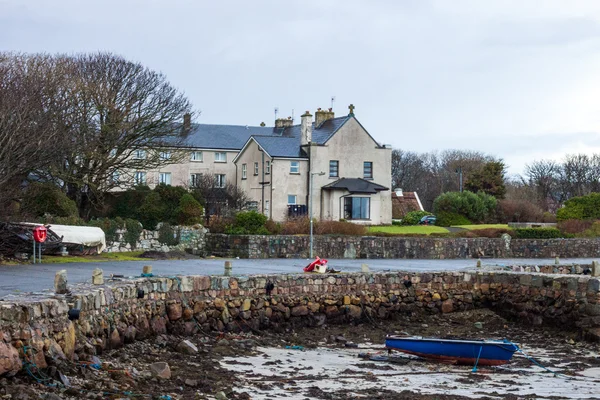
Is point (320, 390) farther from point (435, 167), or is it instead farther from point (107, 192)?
point (435, 167)

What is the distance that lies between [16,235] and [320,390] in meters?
20.8

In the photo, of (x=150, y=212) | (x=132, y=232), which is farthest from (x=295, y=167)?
(x=132, y=232)

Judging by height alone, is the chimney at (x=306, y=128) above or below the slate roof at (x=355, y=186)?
above

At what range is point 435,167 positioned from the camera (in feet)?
400

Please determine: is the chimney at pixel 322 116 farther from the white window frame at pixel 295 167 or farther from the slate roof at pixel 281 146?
the white window frame at pixel 295 167

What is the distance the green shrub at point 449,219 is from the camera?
66.9 m

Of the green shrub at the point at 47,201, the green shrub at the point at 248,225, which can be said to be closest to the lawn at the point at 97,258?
the green shrub at the point at 47,201

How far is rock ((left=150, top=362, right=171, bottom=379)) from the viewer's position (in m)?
17.0

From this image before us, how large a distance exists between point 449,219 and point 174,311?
45.6 m

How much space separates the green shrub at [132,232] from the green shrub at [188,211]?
12.7 ft

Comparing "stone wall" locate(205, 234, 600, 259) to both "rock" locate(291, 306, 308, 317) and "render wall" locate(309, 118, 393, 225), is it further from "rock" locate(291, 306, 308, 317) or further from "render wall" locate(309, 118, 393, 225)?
"rock" locate(291, 306, 308, 317)

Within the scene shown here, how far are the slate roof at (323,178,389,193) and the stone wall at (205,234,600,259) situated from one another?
12579mm

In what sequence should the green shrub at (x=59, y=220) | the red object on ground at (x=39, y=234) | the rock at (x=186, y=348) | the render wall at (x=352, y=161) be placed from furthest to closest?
the render wall at (x=352, y=161)
the green shrub at (x=59, y=220)
the red object on ground at (x=39, y=234)
the rock at (x=186, y=348)

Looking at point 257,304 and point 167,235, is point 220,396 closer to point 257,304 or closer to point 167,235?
point 257,304
